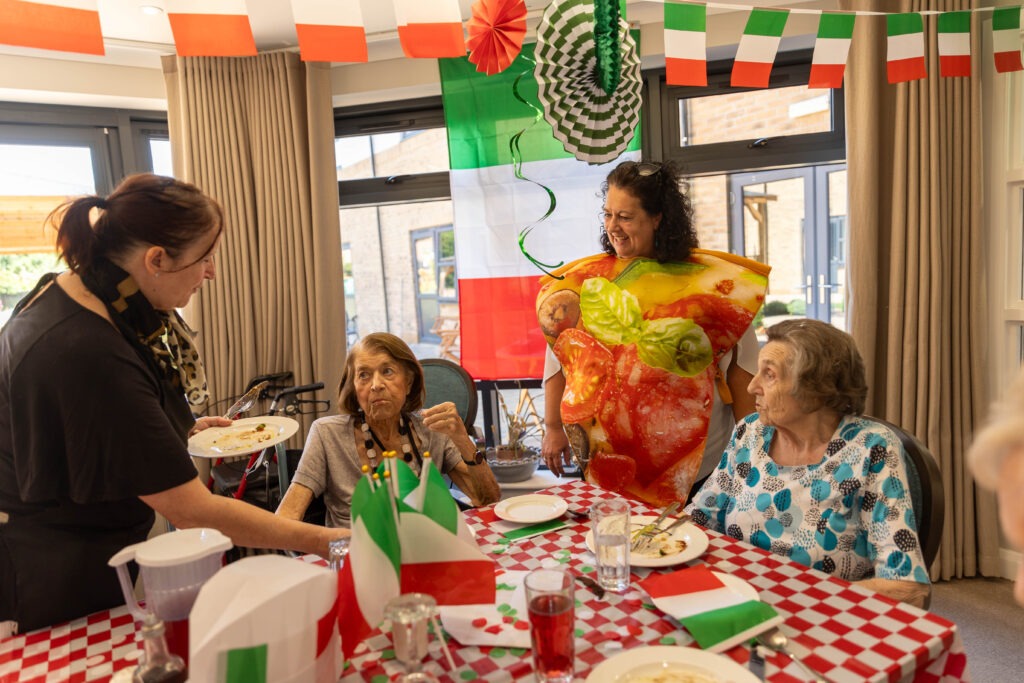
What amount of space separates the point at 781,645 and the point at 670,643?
0.16 meters

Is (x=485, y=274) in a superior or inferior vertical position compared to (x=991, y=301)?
superior

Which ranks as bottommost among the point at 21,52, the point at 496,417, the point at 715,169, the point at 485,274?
the point at 496,417

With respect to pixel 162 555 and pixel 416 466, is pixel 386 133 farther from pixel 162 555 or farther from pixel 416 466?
pixel 162 555

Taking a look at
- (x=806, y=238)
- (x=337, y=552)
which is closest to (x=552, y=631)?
(x=337, y=552)

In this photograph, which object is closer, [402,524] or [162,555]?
[162,555]

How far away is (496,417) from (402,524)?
2.53 m

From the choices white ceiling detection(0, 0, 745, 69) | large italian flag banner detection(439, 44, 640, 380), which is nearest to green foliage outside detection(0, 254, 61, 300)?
white ceiling detection(0, 0, 745, 69)

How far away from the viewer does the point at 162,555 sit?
915 mm

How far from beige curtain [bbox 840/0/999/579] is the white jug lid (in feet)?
8.64

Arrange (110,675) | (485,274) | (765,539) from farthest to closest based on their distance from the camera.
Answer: (485,274) < (765,539) < (110,675)

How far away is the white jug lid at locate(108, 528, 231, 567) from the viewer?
909 millimetres

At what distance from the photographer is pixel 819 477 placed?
1471mm

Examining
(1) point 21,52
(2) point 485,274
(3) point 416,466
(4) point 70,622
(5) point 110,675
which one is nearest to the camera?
(5) point 110,675

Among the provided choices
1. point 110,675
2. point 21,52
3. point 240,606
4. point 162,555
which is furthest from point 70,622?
point 21,52
